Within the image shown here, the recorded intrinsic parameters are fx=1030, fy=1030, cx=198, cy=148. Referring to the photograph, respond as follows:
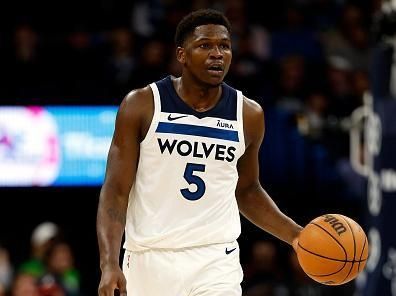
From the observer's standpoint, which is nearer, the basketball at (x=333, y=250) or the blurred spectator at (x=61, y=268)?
the basketball at (x=333, y=250)

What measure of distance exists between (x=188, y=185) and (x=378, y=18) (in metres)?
4.50

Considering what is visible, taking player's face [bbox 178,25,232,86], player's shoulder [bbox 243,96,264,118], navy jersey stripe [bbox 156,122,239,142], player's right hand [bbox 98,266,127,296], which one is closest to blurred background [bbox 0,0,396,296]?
player's shoulder [bbox 243,96,264,118]

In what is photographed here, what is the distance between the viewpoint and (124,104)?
17.9 ft

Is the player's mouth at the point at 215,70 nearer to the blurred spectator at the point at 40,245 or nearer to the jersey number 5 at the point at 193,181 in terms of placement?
the jersey number 5 at the point at 193,181

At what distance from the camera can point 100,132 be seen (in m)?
11.6

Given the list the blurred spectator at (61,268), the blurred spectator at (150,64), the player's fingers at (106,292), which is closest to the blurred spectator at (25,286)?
the blurred spectator at (61,268)

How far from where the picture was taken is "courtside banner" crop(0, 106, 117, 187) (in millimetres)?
11398

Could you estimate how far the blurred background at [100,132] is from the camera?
36.4ft

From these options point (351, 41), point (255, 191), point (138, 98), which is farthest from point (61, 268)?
point (351, 41)

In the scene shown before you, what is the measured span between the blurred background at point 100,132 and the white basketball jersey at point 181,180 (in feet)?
14.2

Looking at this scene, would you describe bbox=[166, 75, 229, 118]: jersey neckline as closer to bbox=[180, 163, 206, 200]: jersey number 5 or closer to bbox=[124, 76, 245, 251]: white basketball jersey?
bbox=[124, 76, 245, 251]: white basketball jersey

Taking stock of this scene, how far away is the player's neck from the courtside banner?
5.93 metres

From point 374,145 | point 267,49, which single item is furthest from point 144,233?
point 267,49

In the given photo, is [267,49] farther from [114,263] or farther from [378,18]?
[114,263]
